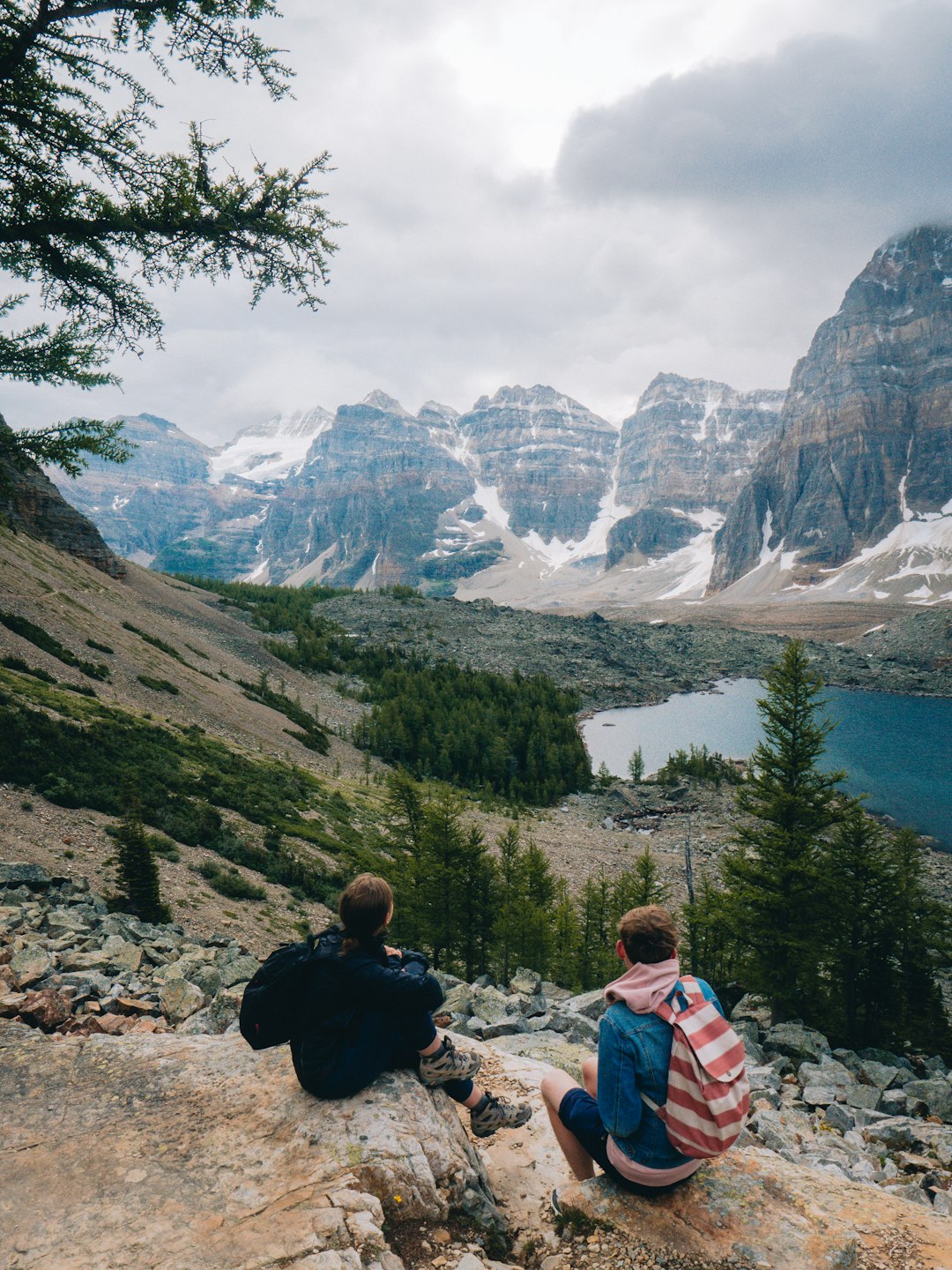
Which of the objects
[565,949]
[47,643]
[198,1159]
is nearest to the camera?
[198,1159]

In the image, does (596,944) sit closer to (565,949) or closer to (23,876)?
(565,949)

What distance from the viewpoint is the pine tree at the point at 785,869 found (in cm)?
1498

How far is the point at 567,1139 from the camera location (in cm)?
462

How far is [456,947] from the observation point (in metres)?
20.5

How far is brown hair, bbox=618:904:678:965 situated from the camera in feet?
13.4

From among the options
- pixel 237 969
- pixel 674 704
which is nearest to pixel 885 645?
pixel 674 704

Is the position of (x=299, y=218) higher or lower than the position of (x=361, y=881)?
higher

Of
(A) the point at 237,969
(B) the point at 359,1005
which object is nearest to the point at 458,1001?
(A) the point at 237,969

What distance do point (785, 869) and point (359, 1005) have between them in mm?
13816

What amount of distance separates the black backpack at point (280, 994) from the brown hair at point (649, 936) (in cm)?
209

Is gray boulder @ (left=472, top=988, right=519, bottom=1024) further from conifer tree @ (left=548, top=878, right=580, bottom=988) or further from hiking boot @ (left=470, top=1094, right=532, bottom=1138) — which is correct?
conifer tree @ (left=548, top=878, right=580, bottom=988)

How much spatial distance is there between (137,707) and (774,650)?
127 metres

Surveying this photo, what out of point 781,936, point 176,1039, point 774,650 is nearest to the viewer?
point 176,1039

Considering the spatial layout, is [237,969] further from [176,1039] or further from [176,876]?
[176,876]
